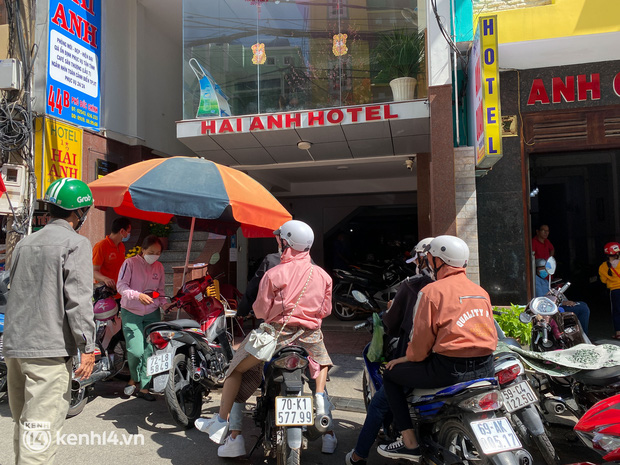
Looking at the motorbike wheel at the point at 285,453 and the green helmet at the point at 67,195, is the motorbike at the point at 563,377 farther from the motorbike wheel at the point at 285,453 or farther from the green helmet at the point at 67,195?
the green helmet at the point at 67,195

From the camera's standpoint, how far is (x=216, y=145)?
9.05m

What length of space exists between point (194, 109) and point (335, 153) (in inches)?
116

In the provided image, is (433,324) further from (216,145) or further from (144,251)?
(216,145)

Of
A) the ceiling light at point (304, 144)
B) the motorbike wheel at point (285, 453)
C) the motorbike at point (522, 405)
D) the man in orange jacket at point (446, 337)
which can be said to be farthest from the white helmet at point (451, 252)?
the ceiling light at point (304, 144)

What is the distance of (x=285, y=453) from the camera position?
2930 millimetres

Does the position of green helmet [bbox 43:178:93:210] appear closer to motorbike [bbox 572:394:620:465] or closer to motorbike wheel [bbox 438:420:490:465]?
motorbike wheel [bbox 438:420:490:465]

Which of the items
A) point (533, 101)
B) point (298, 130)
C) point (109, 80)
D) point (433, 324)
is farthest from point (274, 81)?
point (433, 324)

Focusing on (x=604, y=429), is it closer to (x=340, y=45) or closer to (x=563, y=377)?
(x=563, y=377)

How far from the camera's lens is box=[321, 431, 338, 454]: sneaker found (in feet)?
11.9

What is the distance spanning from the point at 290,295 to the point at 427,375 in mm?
1093

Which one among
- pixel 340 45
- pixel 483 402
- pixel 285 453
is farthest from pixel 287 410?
pixel 340 45

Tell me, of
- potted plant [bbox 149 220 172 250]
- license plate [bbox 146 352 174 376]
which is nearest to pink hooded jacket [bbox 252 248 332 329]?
license plate [bbox 146 352 174 376]

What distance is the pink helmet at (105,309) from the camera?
4988mm

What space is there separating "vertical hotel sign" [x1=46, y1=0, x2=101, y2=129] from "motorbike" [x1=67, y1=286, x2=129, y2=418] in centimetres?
477
